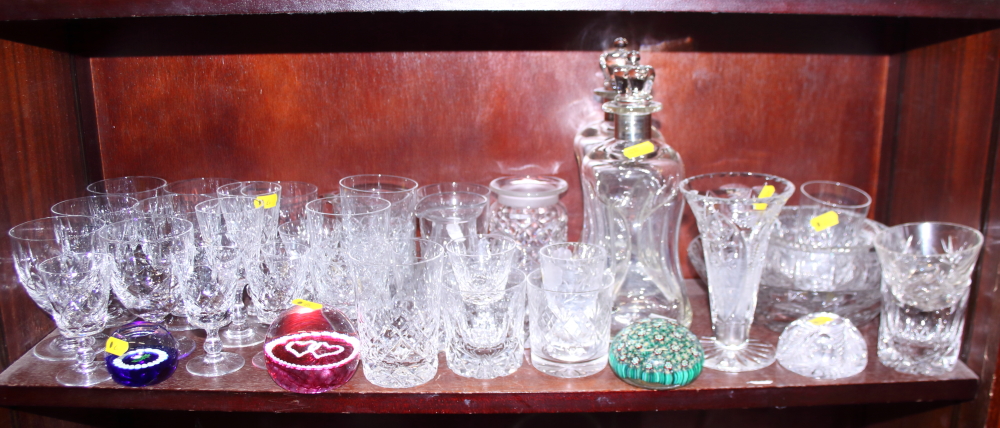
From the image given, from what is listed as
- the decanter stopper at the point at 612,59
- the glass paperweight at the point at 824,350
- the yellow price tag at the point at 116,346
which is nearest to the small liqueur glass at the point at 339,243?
the yellow price tag at the point at 116,346

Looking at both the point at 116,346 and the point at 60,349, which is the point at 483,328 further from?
the point at 60,349

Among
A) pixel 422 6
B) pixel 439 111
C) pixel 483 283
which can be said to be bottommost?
pixel 483 283

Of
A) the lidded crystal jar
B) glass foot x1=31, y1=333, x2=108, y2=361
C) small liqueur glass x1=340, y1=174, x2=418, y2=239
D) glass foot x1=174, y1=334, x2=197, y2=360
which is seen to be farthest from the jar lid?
glass foot x1=31, y1=333, x2=108, y2=361

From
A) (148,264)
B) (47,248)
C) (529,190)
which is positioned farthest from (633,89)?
(47,248)

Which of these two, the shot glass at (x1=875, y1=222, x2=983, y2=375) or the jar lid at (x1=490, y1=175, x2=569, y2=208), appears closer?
the shot glass at (x1=875, y1=222, x2=983, y2=375)

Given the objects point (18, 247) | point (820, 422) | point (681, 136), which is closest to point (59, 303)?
point (18, 247)

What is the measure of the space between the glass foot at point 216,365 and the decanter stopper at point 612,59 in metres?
0.59

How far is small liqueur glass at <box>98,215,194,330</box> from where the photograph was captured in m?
0.85

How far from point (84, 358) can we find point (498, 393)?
0.51m

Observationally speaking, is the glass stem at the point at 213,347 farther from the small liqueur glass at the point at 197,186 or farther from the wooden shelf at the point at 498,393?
the small liqueur glass at the point at 197,186

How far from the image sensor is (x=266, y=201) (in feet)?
3.07

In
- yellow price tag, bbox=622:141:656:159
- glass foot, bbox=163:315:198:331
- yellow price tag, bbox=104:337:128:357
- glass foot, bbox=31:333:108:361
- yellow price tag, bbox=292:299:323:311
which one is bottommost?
glass foot, bbox=31:333:108:361

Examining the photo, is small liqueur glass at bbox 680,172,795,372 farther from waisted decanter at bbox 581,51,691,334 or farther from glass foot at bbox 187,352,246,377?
glass foot at bbox 187,352,246,377

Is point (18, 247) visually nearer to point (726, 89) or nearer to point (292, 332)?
point (292, 332)
